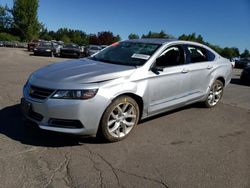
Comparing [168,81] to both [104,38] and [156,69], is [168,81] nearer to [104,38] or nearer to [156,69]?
[156,69]

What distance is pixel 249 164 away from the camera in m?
3.83

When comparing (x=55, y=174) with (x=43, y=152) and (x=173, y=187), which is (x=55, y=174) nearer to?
(x=43, y=152)

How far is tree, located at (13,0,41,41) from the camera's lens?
60500 millimetres

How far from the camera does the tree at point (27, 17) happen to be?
60500 millimetres

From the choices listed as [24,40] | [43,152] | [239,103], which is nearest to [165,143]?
[43,152]

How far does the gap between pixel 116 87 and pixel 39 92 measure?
106cm

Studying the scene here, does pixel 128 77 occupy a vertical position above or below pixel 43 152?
above

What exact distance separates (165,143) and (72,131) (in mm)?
1423

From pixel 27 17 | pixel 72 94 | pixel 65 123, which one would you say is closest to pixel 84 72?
pixel 72 94

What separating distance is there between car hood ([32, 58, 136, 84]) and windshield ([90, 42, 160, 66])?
30cm

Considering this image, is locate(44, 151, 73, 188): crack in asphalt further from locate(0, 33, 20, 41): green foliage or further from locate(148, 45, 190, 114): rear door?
locate(0, 33, 20, 41): green foliage

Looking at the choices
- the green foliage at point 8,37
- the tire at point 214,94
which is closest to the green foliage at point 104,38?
the green foliage at point 8,37

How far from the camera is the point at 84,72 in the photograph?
423 cm

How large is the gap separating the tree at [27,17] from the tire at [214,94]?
200 feet
